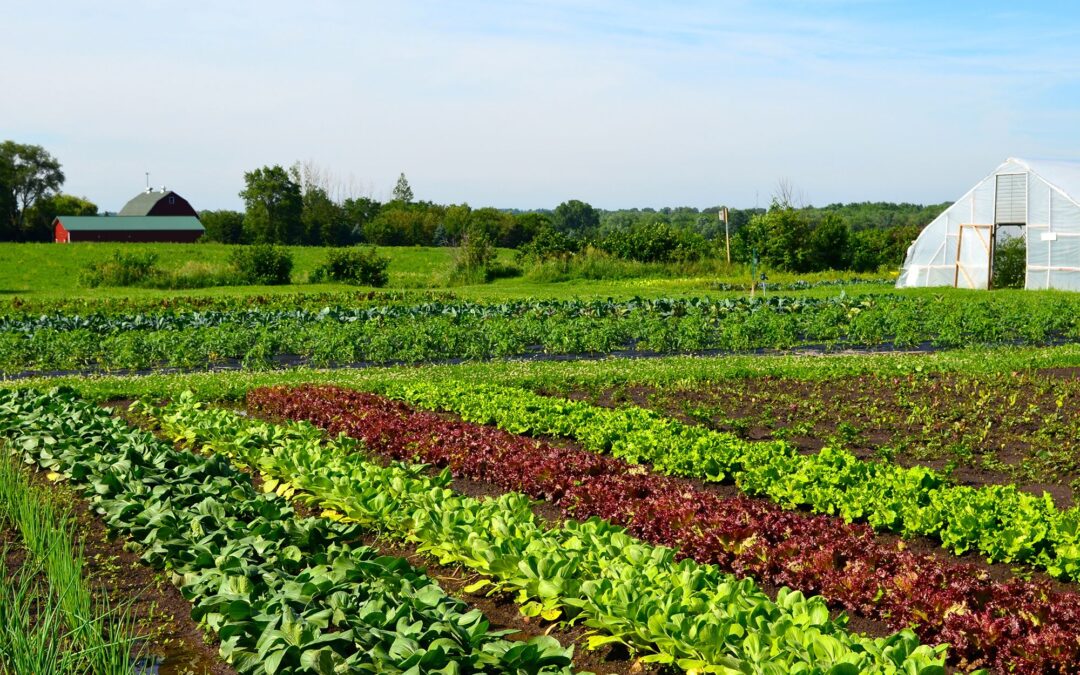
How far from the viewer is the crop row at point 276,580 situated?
14.9ft

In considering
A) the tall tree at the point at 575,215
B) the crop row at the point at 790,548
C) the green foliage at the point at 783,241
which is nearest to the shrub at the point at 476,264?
the green foliage at the point at 783,241

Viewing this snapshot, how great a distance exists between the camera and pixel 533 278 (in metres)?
37.4

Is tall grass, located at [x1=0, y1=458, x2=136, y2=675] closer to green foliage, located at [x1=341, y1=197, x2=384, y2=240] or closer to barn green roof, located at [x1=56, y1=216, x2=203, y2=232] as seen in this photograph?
green foliage, located at [x1=341, y1=197, x2=384, y2=240]

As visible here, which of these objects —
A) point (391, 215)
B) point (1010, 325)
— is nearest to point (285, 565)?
point (1010, 325)

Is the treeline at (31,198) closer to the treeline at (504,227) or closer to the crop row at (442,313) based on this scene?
the treeline at (504,227)

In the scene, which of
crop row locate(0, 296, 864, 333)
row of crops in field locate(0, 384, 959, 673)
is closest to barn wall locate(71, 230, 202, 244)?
crop row locate(0, 296, 864, 333)

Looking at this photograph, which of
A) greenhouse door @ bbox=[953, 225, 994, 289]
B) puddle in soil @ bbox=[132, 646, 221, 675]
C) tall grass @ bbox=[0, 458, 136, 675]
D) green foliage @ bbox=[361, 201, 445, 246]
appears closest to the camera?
tall grass @ bbox=[0, 458, 136, 675]

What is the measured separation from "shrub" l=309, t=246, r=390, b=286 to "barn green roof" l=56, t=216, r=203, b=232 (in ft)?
136

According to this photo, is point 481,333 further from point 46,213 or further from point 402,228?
point 46,213

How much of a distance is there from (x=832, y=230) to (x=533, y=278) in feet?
48.8

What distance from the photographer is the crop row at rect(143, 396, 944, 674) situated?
4.45 metres

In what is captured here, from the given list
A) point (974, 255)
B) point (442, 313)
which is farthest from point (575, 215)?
point (442, 313)

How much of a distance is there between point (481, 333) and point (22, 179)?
72.1 m

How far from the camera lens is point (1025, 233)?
3209 centimetres
